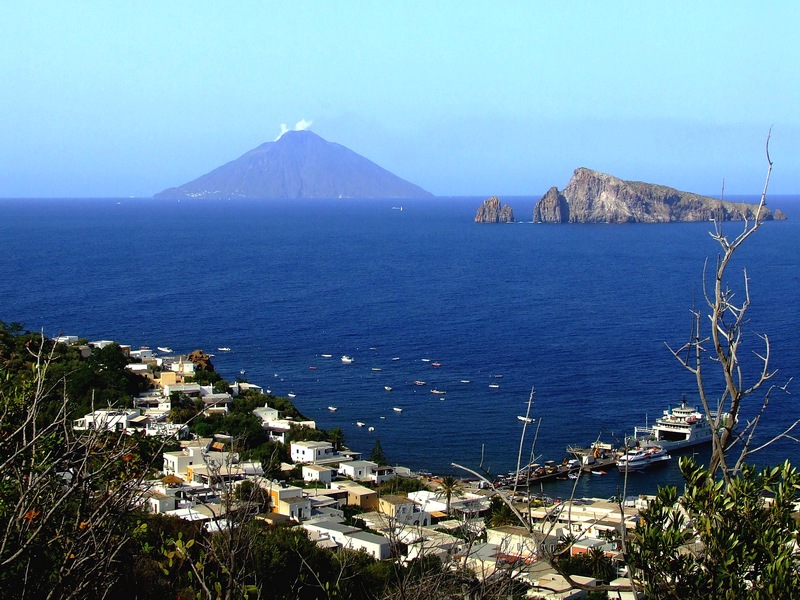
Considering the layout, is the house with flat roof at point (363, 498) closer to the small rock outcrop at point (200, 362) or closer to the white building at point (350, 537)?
the white building at point (350, 537)

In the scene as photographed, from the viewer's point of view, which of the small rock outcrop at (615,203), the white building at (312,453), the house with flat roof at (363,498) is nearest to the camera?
the house with flat roof at (363,498)

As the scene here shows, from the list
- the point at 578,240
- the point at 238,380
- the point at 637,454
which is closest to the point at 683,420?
the point at 637,454

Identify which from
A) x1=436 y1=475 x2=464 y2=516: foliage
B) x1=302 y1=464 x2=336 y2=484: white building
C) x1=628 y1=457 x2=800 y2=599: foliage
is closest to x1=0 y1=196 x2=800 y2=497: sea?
x1=628 y1=457 x2=800 y2=599: foliage

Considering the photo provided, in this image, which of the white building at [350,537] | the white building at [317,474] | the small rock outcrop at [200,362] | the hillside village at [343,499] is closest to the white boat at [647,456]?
the hillside village at [343,499]

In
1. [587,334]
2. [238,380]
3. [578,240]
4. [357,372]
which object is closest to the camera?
[238,380]

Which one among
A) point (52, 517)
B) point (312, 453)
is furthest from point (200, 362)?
point (52, 517)

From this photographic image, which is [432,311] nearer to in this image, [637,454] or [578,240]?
[637,454]

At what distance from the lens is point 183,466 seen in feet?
56.5

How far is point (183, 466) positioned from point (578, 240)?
75.5 m

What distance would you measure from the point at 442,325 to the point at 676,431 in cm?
1537

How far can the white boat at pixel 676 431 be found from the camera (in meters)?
23.3

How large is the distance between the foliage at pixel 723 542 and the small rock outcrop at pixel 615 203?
118798 mm

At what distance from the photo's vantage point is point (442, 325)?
3797cm

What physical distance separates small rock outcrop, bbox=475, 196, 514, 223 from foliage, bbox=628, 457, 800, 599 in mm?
115817
